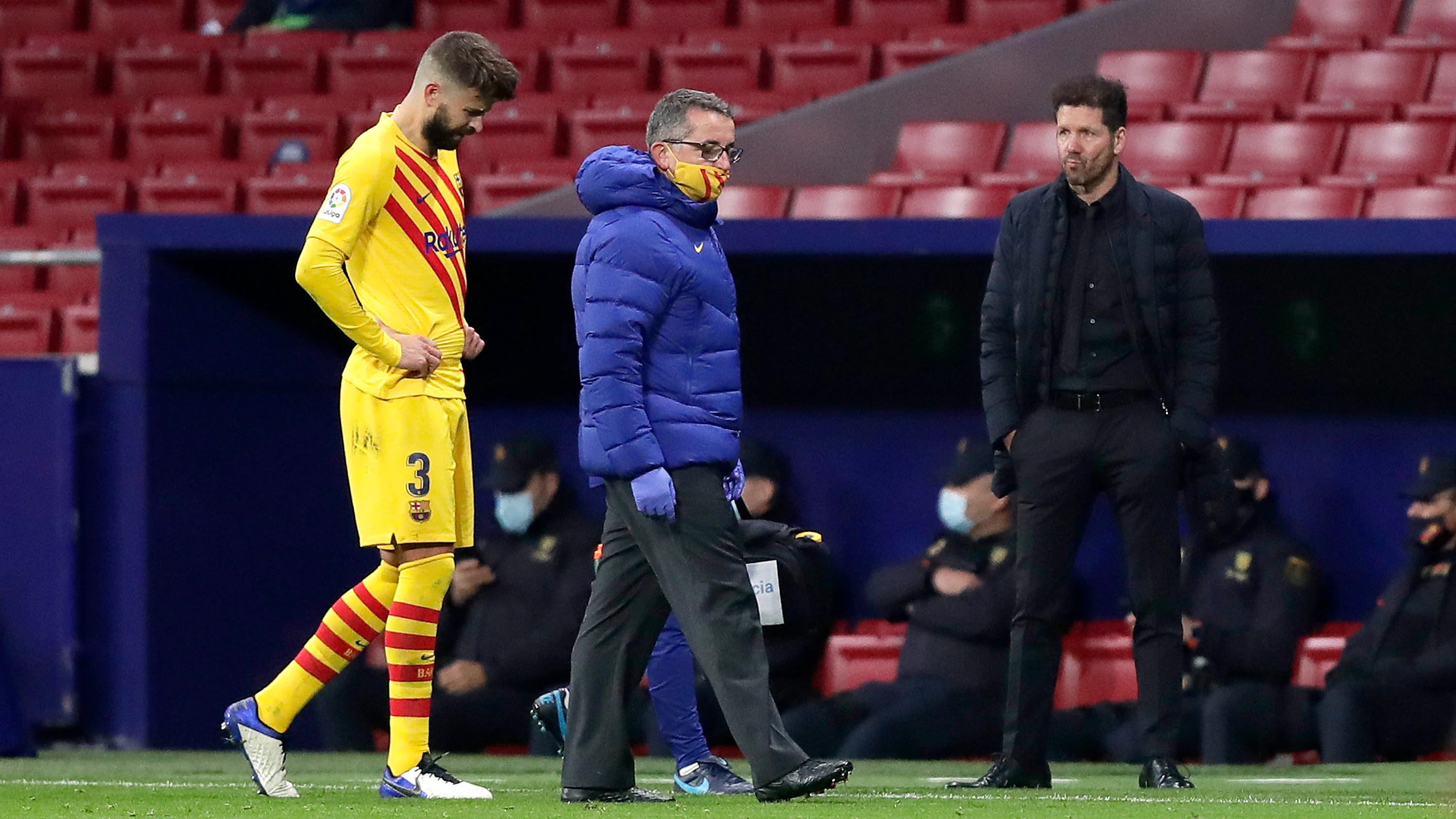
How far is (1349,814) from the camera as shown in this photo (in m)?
4.64

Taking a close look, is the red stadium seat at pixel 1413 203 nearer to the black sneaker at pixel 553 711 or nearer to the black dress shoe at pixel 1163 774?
the black dress shoe at pixel 1163 774

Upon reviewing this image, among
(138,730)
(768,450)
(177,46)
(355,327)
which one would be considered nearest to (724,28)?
(177,46)

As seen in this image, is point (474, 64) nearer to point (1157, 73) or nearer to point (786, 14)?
point (1157, 73)

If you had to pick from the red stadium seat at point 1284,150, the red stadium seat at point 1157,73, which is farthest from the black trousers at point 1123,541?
the red stadium seat at point 1157,73

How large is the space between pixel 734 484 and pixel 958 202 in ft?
15.0

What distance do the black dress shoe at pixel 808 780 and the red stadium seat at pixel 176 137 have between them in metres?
8.35

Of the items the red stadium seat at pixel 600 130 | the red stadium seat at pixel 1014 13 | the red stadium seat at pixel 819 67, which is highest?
the red stadium seat at pixel 1014 13

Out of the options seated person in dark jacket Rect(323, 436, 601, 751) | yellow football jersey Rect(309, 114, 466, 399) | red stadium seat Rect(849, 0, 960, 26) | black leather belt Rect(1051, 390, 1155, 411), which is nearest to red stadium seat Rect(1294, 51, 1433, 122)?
red stadium seat Rect(849, 0, 960, 26)

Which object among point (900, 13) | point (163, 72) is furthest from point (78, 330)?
point (900, 13)

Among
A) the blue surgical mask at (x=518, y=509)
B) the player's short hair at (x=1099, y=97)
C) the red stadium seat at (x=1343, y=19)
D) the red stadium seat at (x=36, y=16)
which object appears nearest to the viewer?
the player's short hair at (x=1099, y=97)

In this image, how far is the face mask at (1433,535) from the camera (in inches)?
284

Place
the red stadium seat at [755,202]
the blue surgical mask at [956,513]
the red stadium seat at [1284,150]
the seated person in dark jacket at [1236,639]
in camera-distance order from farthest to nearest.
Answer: the red stadium seat at [755,202]
the red stadium seat at [1284,150]
the blue surgical mask at [956,513]
the seated person in dark jacket at [1236,639]

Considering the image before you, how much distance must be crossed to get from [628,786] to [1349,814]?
1.56 m

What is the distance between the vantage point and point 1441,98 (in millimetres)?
9648
